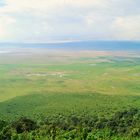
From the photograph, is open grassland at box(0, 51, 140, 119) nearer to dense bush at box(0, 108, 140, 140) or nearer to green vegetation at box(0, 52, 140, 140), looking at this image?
green vegetation at box(0, 52, 140, 140)

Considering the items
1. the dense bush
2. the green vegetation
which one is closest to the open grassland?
the green vegetation

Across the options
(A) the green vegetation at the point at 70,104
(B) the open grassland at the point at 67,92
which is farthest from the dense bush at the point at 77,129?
(B) the open grassland at the point at 67,92

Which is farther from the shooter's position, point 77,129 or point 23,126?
point 23,126

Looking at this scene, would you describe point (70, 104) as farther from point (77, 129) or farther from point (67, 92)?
point (77, 129)

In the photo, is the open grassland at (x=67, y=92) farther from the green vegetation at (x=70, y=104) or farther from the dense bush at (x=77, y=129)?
the dense bush at (x=77, y=129)

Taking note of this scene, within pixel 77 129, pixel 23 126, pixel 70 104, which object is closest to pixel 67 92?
pixel 70 104

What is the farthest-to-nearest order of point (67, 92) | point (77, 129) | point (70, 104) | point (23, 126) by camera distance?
point (67, 92), point (70, 104), point (23, 126), point (77, 129)

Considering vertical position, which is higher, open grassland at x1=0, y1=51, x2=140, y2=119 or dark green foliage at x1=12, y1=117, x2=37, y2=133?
dark green foliage at x1=12, y1=117, x2=37, y2=133

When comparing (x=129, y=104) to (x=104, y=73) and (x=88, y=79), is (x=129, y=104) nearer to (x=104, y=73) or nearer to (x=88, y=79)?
(x=88, y=79)
